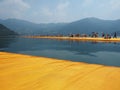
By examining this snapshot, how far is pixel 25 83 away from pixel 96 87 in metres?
1.25

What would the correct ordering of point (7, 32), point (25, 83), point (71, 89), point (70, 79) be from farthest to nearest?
point (7, 32) → point (70, 79) → point (25, 83) → point (71, 89)

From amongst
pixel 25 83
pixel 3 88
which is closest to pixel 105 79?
pixel 25 83

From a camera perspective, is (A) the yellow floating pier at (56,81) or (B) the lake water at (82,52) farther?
(B) the lake water at (82,52)

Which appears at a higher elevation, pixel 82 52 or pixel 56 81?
pixel 56 81

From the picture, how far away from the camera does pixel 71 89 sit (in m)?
3.01

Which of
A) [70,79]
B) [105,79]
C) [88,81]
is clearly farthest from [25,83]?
[105,79]

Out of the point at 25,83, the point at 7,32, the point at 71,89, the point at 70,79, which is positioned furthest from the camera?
the point at 7,32

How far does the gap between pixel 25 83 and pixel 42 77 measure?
0.52 m

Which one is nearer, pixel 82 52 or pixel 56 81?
pixel 56 81

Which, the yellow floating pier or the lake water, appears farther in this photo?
the lake water

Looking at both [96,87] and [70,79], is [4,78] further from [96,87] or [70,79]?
[96,87]

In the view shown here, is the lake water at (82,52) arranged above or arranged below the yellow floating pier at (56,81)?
below

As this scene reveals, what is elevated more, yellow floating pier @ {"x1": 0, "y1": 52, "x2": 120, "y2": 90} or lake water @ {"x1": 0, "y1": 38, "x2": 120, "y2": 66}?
yellow floating pier @ {"x1": 0, "y1": 52, "x2": 120, "y2": 90}

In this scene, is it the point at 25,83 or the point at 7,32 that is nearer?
the point at 25,83
